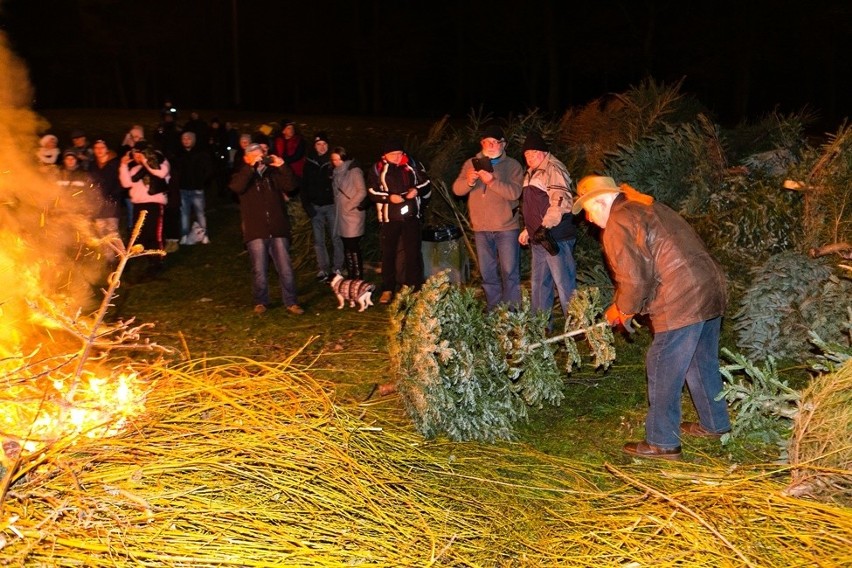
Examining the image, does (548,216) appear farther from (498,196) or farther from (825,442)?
(825,442)

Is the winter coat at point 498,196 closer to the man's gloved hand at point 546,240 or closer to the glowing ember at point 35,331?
the man's gloved hand at point 546,240

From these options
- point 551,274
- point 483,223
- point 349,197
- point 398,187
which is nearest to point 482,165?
point 483,223

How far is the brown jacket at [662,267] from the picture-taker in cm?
573

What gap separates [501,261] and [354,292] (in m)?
2.06

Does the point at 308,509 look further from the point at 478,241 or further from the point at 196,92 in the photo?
the point at 196,92

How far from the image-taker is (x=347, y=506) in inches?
197

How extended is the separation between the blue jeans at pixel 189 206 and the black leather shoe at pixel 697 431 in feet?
34.5

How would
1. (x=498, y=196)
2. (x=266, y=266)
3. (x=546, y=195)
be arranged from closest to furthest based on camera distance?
(x=546, y=195) < (x=498, y=196) < (x=266, y=266)

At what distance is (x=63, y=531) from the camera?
4.47 metres

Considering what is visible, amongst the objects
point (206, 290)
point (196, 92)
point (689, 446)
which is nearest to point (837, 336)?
point (689, 446)

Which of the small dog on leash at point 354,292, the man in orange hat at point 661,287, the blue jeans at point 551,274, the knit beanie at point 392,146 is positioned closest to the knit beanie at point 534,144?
the blue jeans at point 551,274

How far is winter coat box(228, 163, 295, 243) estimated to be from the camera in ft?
33.1

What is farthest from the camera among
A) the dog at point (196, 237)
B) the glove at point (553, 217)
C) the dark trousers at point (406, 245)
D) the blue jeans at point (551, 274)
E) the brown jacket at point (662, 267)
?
the dog at point (196, 237)

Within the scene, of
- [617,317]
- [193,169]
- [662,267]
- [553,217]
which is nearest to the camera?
[662,267]
